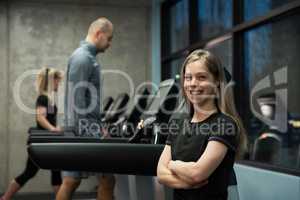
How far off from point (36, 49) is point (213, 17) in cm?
245

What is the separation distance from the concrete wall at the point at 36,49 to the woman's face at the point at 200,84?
467 centimetres

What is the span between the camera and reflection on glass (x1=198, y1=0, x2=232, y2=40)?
4512 millimetres

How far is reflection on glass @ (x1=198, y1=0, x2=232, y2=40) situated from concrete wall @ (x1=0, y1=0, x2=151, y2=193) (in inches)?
50.6

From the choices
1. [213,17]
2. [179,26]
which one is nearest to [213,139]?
[213,17]

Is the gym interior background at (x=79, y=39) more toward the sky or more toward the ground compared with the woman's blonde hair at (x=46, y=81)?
more toward the sky

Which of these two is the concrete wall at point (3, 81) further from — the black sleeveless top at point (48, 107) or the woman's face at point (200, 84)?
the woman's face at point (200, 84)

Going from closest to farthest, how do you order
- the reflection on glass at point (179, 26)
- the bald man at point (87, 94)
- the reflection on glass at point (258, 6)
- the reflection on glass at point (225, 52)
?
the bald man at point (87, 94)
the reflection on glass at point (258, 6)
the reflection on glass at point (225, 52)
the reflection on glass at point (179, 26)

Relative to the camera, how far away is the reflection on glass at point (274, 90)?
10.5 ft

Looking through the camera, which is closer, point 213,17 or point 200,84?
point 200,84

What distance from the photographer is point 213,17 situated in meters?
5.03

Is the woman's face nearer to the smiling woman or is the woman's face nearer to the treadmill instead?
the smiling woman

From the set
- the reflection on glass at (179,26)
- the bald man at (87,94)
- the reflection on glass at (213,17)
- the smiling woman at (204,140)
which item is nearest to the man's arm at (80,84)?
the bald man at (87,94)

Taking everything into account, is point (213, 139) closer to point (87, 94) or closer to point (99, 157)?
point (99, 157)

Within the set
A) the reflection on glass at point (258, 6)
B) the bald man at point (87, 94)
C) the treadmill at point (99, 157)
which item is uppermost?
the reflection on glass at point (258, 6)
